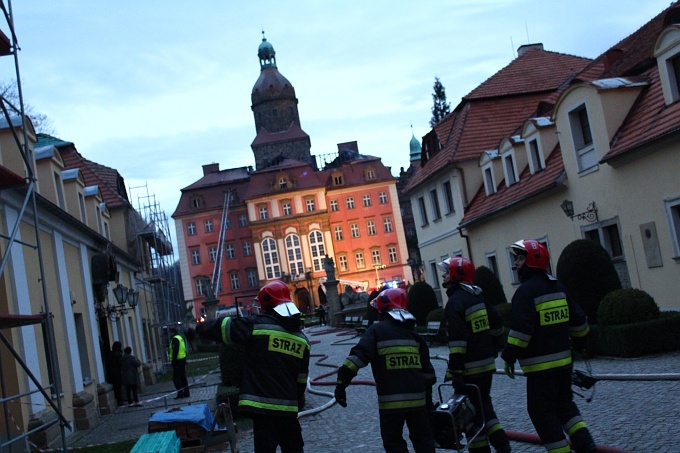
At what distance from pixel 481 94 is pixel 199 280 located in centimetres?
6562

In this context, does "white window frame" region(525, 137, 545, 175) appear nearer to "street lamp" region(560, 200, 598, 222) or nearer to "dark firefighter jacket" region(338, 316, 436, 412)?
"street lamp" region(560, 200, 598, 222)

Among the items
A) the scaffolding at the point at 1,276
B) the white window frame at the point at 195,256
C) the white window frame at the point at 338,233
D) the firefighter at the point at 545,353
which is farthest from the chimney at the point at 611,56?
the white window frame at the point at 195,256

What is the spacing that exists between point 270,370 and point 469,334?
1955mm

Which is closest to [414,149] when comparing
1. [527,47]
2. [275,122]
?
[275,122]

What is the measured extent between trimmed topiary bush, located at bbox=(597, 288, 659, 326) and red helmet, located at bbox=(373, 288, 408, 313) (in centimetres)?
868

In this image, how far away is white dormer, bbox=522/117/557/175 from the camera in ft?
80.4

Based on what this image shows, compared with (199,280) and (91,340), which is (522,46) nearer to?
(91,340)

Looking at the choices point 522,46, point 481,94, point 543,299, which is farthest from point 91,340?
point 522,46

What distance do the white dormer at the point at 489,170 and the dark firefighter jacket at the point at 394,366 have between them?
21968 mm

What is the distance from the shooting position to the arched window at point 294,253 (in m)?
90.6

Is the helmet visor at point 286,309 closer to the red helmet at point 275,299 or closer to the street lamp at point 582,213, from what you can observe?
the red helmet at point 275,299

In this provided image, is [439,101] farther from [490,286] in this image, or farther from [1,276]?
[1,276]

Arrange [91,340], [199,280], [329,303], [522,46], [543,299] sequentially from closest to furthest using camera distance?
[543,299], [91,340], [522,46], [329,303], [199,280]

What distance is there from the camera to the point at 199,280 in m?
93.6
